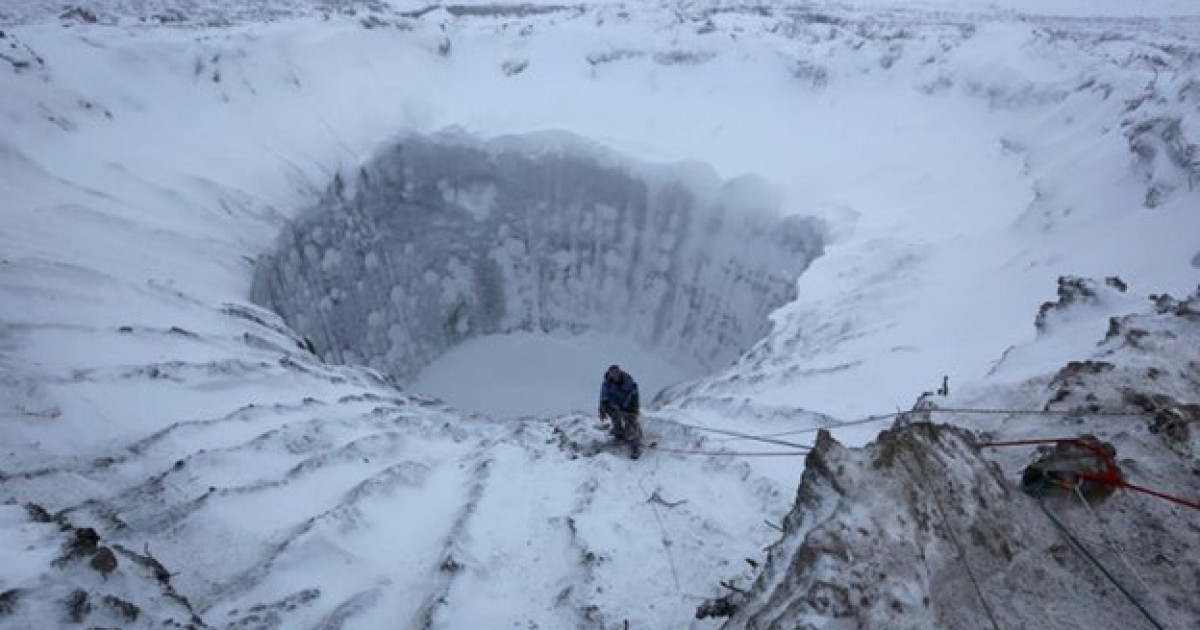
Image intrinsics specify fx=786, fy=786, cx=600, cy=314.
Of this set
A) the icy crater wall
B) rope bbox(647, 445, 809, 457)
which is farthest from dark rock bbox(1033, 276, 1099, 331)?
the icy crater wall

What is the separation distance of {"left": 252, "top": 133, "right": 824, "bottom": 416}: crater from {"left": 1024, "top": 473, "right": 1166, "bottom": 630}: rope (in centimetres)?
846

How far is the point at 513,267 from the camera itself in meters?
15.6

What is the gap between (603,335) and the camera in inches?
616

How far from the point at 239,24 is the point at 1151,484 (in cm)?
1448

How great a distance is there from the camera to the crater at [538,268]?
13.3 meters

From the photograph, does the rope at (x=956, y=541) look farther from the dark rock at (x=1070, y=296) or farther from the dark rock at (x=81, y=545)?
the dark rock at (x=81, y=545)

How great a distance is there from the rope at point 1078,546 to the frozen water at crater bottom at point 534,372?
10232 mm

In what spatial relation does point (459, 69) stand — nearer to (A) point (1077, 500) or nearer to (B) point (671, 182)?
(B) point (671, 182)

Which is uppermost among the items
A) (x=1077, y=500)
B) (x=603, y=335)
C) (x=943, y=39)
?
(x=943, y=39)

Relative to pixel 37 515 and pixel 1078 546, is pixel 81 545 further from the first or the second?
pixel 1078 546

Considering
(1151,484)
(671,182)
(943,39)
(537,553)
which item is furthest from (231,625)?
(943,39)

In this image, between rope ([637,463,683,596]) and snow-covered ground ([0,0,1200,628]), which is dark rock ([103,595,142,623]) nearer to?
snow-covered ground ([0,0,1200,628])

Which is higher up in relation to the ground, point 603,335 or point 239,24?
point 239,24

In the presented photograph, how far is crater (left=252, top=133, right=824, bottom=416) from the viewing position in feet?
43.6
